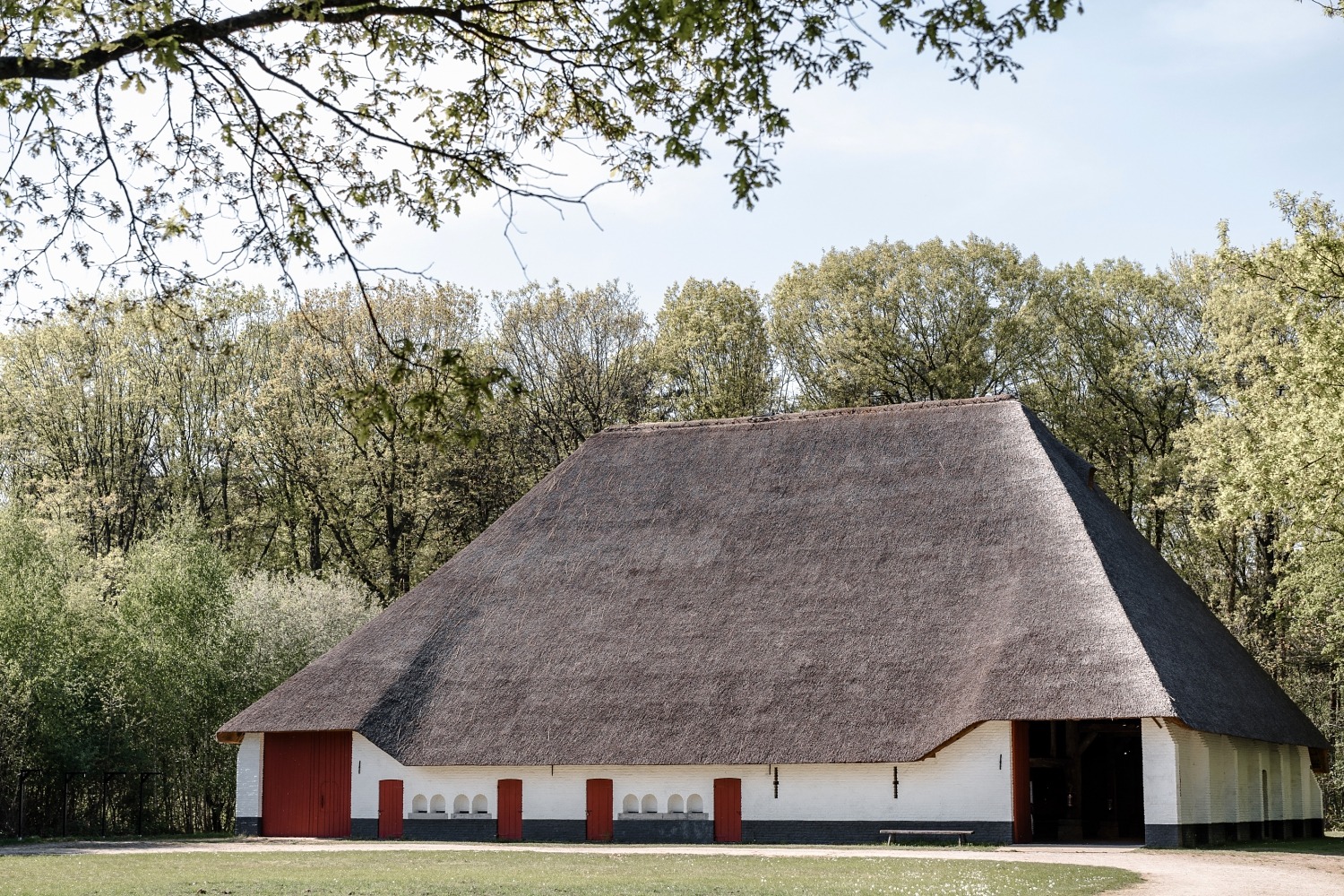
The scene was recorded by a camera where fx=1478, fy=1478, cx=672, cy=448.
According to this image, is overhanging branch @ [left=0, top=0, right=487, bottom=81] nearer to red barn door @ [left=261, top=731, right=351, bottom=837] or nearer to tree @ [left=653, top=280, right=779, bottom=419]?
red barn door @ [left=261, top=731, right=351, bottom=837]

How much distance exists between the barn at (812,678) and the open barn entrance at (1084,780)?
0.07 metres

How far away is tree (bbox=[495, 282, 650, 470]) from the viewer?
1822 inches

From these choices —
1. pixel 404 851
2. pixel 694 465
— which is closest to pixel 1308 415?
pixel 694 465

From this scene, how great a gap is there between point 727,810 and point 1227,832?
9524 millimetres

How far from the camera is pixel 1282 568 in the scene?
A: 1350 inches

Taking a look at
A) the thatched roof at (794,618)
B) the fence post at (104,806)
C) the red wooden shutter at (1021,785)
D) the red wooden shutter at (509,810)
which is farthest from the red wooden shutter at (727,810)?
the fence post at (104,806)

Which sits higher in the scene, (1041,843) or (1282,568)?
(1282,568)

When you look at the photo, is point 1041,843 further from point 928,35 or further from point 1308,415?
point 928,35

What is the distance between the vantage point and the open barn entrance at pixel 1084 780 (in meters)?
29.4

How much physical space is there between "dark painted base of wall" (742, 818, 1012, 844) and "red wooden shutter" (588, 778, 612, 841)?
2.81m

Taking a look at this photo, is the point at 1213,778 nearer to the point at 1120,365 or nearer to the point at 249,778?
the point at 1120,365

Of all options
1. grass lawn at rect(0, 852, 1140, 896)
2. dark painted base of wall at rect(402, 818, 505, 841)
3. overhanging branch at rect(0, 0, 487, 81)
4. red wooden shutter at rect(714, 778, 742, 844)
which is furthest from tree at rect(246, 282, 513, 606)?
overhanging branch at rect(0, 0, 487, 81)

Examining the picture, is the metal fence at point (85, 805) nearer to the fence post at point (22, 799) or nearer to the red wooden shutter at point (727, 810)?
the fence post at point (22, 799)

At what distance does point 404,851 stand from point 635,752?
508 cm
